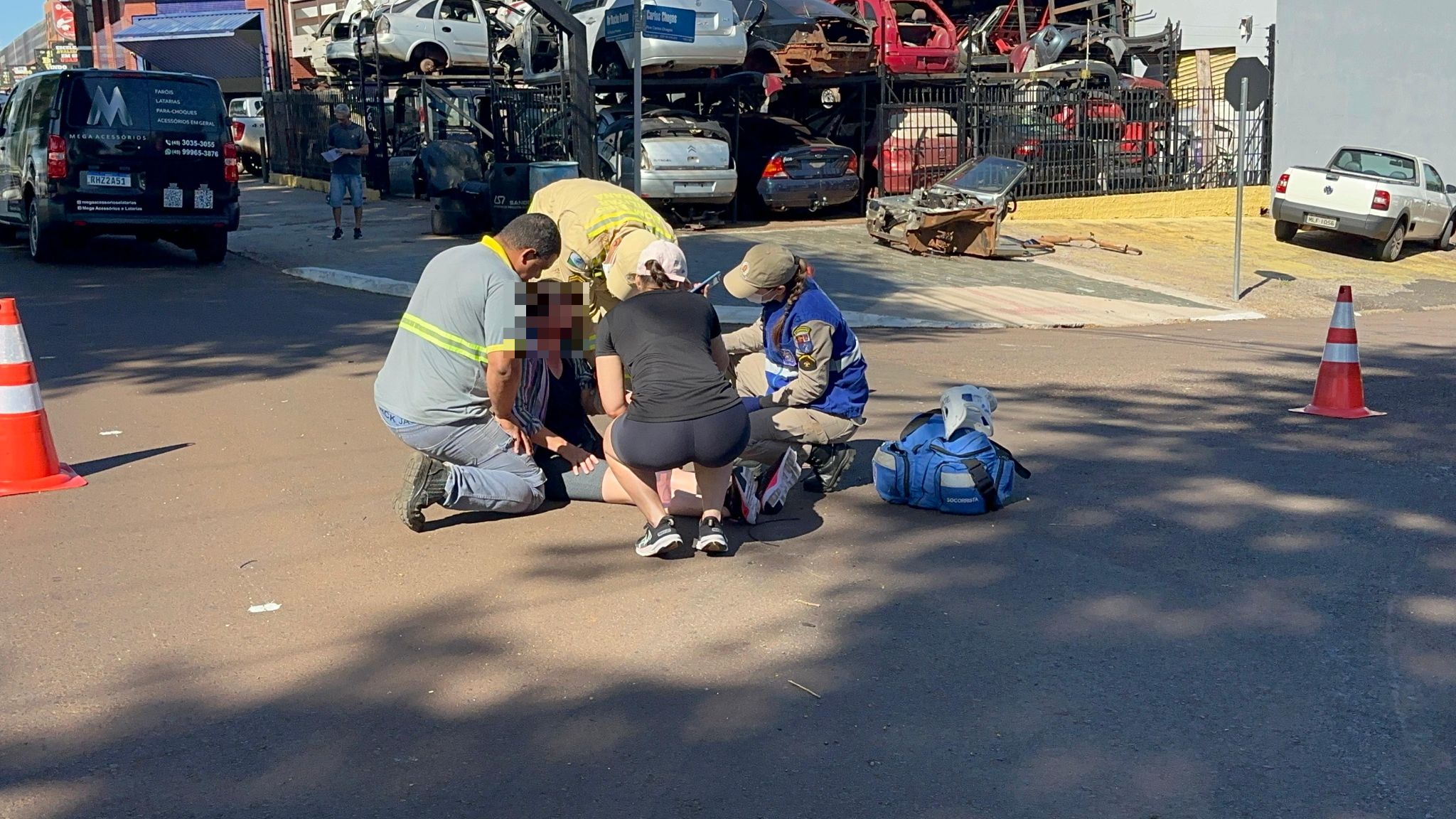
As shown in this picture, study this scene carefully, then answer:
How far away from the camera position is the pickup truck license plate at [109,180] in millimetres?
14688

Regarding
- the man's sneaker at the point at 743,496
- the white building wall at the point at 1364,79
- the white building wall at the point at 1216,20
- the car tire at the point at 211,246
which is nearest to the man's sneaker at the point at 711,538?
the man's sneaker at the point at 743,496

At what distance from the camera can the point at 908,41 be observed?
24.3m

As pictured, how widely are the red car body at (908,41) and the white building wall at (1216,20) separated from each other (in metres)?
7.82

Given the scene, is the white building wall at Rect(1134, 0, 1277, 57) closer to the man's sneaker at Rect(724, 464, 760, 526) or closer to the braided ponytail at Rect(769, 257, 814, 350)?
the braided ponytail at Rect(769, 257, 814, 350)

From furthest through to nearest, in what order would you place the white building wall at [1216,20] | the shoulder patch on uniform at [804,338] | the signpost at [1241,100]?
1. the white building wall at [1216,20]
2. the signpost at [1241,100]
3. the shoulder patch on uniform at [804,338]

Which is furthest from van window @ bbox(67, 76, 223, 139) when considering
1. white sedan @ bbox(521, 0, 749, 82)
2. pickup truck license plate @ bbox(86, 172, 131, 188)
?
white sedan @ bbox(521, 0, 749, 82)

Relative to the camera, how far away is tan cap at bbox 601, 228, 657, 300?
675 centimetres

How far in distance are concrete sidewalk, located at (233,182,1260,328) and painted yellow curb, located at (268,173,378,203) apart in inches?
152

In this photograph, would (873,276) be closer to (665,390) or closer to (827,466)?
(827,466)

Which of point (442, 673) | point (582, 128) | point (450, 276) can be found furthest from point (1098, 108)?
point (442, 673)

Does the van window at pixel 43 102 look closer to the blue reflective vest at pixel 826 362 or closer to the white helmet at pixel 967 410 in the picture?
the blue reflective vest at pixel 826 362

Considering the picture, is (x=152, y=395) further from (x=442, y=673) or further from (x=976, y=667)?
(x=976, y=667)

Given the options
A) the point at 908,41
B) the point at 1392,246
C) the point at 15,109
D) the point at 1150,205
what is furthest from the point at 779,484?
the point at 908,41

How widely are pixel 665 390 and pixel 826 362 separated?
1193 millimetres
